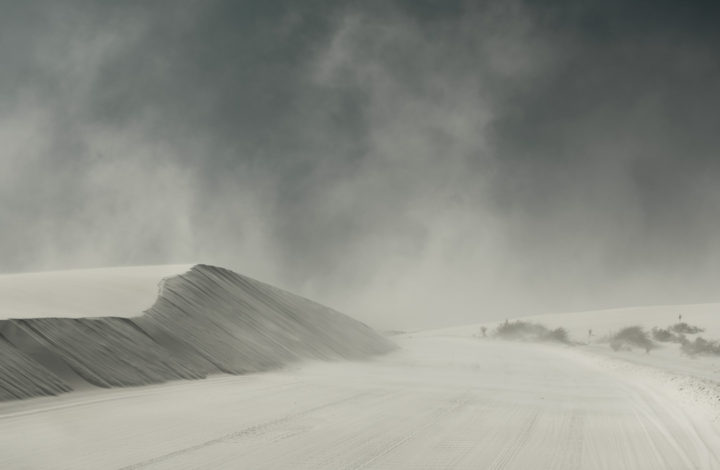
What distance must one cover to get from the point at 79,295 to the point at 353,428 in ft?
34.5

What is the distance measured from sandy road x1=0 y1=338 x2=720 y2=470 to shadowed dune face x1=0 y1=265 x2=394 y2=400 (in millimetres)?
701

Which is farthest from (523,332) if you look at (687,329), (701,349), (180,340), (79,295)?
(79,295)

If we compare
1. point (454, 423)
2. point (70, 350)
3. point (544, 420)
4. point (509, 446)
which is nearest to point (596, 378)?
point (544, 420)

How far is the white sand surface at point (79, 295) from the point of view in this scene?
46.1 feet

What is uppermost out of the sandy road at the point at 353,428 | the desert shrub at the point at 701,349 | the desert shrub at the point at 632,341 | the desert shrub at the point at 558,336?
the desert shrub at the point at 558,336

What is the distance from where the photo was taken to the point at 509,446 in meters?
7.96

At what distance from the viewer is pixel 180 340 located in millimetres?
16016

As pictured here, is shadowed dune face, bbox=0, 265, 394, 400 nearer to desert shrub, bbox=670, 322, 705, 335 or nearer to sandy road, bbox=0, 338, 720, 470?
sandy road, bbox=0, 338, 720, 470

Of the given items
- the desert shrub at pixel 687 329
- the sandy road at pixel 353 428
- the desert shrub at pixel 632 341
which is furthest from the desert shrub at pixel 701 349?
the sandy road at pixel 353 428

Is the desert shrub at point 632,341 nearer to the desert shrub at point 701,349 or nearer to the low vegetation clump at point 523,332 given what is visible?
the desert shrub at point 701,349

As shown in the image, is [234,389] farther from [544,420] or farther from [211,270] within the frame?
[211,270]

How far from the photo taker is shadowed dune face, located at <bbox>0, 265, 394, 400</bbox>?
38.1ft

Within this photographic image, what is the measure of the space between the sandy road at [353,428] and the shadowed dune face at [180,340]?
0.70 m

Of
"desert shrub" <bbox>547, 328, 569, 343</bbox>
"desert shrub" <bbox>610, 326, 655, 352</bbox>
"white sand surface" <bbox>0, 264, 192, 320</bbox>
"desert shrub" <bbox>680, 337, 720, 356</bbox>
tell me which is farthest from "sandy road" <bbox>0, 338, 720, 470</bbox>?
"desert shrub" <bbox>547, 328, 569, 343</bbox>
